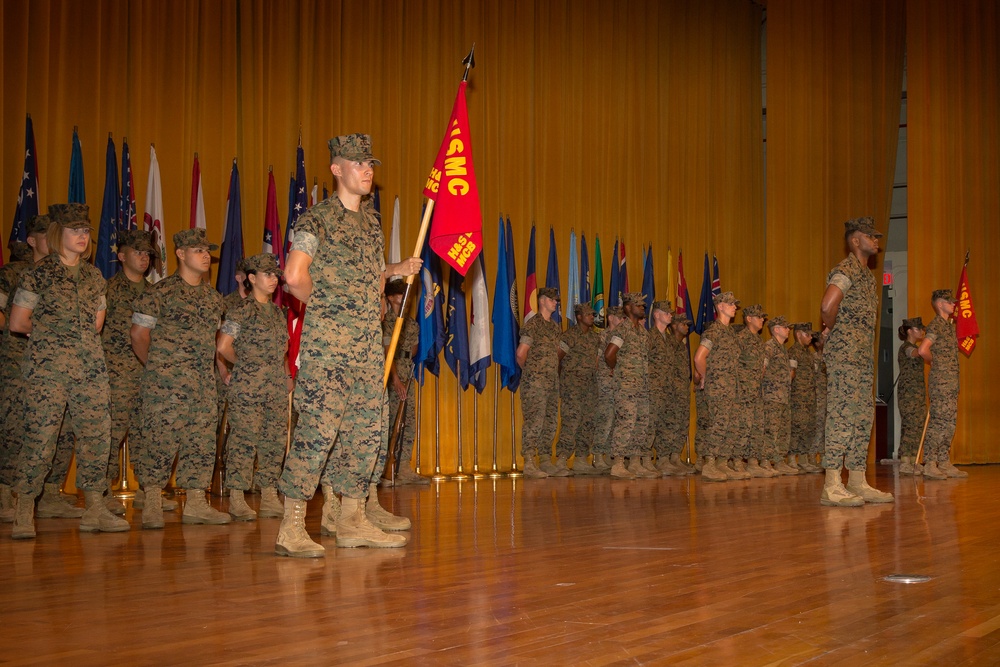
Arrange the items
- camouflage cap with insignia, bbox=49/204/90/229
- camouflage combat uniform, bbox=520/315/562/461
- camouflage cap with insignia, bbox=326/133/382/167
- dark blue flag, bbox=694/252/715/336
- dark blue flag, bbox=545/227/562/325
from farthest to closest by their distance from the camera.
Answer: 1. dark blue flag, bbox=694/252/715/336
2. dark blue flag, bbox=545/227/562/325
3. camouflage combat uniform, bbox=520/315/562/461
4. camouflage cap with insignia, bbox=49/204/90/229
5. camouflage cap with insignia, bbox=326/133/382/167

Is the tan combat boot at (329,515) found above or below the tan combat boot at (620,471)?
above

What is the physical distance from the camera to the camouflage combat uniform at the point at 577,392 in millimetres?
9789

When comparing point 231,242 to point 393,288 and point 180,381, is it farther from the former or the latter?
point 180,381

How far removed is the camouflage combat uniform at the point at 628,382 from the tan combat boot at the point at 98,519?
5048 mm

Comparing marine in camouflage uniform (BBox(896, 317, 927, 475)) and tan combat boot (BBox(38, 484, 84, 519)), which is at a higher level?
marine in camouflage uniform (BBox(896, 317, 927, 475))

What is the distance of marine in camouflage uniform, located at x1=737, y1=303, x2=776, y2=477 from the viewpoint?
9.09 meters

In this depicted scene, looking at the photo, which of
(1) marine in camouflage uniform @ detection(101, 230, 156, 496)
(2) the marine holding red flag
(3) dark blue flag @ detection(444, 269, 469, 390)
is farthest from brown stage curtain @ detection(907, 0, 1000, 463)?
(1) marine in camouflage uniform @ detection(101, 230, 156, 496)

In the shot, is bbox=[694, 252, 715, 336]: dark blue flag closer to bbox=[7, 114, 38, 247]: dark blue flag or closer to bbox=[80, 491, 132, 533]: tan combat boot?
bbox=[7, 114, 38, 247]: dark blue flag

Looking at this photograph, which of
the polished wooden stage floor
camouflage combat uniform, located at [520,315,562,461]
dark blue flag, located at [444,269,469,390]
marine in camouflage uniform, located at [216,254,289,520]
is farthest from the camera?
dark blue flag, located at [444,269,469,390]

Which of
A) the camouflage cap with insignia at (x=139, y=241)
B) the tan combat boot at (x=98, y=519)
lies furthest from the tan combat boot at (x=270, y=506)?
the camouflage cap with insignia at (x=139, y=241)

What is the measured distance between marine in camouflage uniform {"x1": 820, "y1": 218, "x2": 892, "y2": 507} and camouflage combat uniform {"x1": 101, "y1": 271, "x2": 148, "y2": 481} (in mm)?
3795

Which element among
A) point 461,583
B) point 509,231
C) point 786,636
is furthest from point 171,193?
point 786,636

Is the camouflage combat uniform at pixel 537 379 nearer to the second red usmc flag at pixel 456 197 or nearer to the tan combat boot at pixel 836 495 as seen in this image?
the tan combat boot at pixel 836 495

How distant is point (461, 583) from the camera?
3168mm
